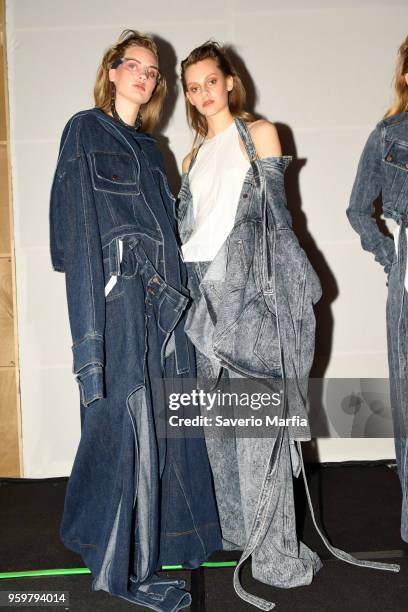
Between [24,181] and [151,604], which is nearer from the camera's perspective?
[151,604]

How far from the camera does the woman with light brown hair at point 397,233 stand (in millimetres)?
2092

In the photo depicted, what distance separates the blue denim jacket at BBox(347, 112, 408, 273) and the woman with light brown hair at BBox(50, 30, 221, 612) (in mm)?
747

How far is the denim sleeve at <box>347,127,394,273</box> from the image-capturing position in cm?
223

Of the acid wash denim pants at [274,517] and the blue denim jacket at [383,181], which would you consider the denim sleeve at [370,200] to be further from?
the acid wash denim pants at [274,517]

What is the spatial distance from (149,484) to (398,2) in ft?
8.51

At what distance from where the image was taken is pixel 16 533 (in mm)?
2393

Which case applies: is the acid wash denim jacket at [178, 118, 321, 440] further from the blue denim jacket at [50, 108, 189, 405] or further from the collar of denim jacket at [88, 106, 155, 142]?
the collar of denim jacket at [88, 106, 155, 142]

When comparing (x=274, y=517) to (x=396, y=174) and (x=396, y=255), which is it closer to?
(x=396, y=255)

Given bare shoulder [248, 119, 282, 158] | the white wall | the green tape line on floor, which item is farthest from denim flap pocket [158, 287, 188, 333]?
the white wall

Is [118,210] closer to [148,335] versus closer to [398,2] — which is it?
[148,335]

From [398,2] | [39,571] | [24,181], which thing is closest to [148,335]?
[39,571]

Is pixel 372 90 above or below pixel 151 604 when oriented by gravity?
above

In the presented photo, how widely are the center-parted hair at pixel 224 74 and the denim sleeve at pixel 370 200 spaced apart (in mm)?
462

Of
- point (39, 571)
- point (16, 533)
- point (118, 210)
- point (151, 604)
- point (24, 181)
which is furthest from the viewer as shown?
point (24, 181)
